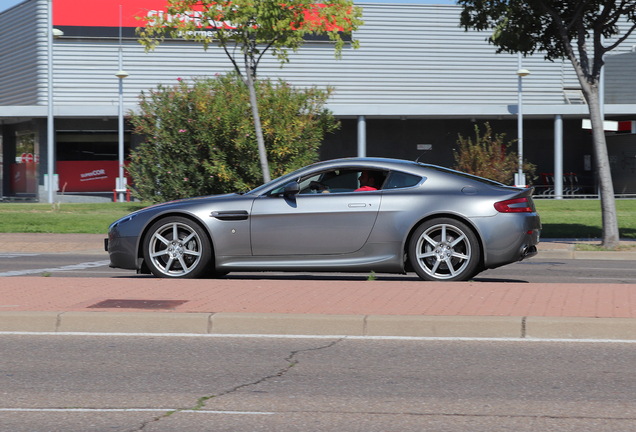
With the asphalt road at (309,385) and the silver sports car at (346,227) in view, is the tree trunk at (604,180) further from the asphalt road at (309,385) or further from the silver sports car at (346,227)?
the asphalt road at (309,385)

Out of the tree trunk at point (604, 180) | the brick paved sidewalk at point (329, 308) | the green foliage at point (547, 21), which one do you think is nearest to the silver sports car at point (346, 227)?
the brick paved sidewalk at point (329, 308)

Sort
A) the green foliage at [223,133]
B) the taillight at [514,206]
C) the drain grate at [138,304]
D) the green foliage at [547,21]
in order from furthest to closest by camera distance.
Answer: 1. the green foliage at [223,133]
2. the green foliage at [547,21]
3. the taillight at [514,206]
4. the drain grate at [138,304]

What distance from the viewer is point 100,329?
670cm

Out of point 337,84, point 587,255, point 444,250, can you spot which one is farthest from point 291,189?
point 337,84

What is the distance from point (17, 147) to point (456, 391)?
112ft

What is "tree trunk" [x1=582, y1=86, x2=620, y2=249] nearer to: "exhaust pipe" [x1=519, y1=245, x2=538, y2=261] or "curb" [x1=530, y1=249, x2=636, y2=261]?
"curb" [x1=530, y1=249, x2=636, y2=261]

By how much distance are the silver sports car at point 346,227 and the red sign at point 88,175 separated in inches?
992

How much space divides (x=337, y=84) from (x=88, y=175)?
11.5 meters

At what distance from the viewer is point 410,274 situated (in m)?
10.7

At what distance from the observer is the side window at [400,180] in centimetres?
894

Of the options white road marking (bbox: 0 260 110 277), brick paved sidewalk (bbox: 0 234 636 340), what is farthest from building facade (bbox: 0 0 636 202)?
brick paved sidewalk (bbox: 0 234 636 340)

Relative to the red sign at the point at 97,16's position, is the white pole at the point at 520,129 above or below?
below

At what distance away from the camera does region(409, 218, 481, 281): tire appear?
8633mm

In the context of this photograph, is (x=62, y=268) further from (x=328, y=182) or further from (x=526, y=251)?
(x=526, y=251)
